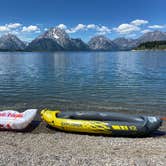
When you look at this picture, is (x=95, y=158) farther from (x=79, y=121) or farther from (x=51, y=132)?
(x=51, y=132)

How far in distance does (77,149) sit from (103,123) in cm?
318

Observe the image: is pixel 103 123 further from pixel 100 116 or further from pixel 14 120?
pixel 14 120

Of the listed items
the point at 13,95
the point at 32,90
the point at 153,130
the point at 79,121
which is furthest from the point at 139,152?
the point at 32,90

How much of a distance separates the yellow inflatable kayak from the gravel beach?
0.42 metres

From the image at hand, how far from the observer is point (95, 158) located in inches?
378

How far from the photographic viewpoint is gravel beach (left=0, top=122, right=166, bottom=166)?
365 inches

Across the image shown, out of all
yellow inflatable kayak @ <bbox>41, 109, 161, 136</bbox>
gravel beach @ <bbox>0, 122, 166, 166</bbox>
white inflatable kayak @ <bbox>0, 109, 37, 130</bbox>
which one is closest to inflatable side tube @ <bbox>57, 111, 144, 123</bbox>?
yellow inflatable kayak @ <bbox>41, 109, 161, 136</bbox>

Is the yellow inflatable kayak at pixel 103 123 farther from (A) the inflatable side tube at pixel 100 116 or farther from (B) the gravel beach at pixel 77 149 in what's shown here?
(B) the gravel beach at pixel 77 149

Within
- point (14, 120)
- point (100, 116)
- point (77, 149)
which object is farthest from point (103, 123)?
point (14, 120)

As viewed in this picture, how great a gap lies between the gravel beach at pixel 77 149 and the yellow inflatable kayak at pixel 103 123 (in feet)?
1.37

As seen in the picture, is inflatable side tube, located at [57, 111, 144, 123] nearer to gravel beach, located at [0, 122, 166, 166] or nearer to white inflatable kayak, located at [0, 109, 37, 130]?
gravel beach, located at [0, 122, 166, 166]

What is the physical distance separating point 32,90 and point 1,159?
20.6 m

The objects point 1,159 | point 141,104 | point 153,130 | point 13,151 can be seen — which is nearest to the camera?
point 1,159

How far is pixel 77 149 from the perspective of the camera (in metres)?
11.0
